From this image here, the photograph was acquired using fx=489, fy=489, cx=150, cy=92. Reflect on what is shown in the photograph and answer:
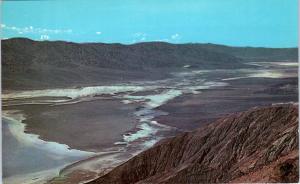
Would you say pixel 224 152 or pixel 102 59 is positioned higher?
pixel 102 59

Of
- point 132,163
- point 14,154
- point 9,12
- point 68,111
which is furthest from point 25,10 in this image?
point 132,163

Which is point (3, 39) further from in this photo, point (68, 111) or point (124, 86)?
point (124, 86)

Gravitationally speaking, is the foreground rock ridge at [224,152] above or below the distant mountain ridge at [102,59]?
below

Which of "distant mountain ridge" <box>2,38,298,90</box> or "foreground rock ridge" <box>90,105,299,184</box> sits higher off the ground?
"distant mountain ridge" <box>2,38,298,90</box>
